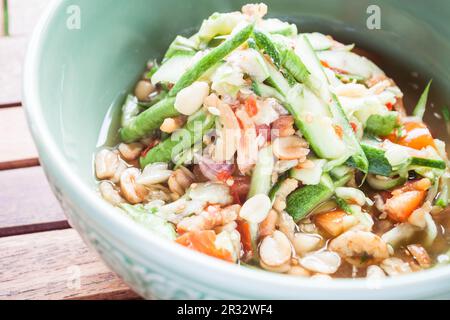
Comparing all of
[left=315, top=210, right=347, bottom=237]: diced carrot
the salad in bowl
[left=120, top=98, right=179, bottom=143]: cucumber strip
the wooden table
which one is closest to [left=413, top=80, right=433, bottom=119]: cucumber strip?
the salad in bowl

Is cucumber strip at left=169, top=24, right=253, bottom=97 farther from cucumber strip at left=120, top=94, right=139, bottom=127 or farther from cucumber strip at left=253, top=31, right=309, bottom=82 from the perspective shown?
cucumber strip at left=120, top=94, right=139, bottom=127

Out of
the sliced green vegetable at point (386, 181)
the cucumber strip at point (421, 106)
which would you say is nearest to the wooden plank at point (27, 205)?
the sliced green vegetable at point (386, 181)

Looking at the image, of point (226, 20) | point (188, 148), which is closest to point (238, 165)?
point (188, 148)


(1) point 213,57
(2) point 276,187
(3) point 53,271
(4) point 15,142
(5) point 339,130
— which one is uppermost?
(1) point 213,57

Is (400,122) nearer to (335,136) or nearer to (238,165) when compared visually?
(335,136)

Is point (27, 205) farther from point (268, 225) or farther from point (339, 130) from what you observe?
point (339, 130)

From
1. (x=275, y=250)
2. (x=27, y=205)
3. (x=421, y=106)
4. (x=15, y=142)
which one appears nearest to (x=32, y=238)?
(x=27, y=205)
